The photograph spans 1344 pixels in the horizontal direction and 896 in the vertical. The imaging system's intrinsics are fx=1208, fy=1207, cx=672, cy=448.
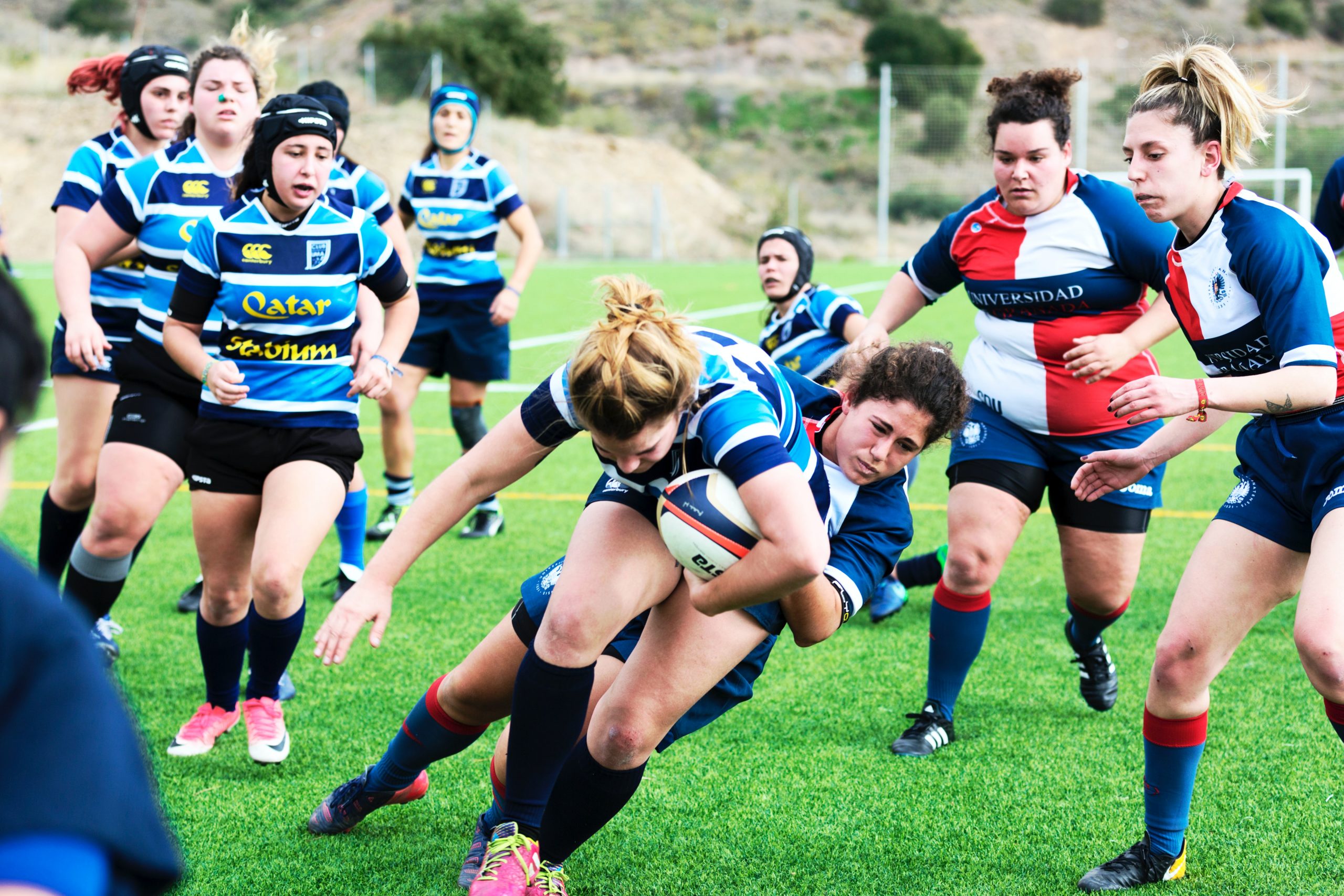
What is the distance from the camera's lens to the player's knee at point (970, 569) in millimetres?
4082

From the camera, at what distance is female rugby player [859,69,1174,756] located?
4.07 m

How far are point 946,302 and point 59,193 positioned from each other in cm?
1661

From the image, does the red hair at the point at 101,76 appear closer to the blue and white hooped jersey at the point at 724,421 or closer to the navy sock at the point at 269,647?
the navy sock at the point at 269,647

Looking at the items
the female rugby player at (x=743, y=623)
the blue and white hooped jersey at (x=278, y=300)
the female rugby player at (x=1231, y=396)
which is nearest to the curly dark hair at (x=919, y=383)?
the female rugby player at (x=743, y=623)

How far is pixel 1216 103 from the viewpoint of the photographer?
3035mm

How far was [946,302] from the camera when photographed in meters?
19.8

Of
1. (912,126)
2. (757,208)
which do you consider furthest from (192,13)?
(912,126)

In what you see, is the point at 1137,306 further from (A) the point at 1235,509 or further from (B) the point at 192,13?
(B) the point at 192,13

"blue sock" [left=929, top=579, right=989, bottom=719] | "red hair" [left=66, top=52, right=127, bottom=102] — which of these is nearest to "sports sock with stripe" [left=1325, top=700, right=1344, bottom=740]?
"blue sock" [left=929, top=579, right=989, bottom=719]

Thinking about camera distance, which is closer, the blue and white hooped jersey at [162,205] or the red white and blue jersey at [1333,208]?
the blue and white hooped jersey at [162,205]

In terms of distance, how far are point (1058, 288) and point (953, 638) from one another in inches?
49.4

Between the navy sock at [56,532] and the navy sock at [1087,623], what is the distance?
3.82m

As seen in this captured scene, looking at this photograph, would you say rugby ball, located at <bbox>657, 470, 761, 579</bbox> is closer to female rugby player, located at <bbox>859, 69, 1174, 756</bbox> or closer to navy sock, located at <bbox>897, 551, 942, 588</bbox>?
female rugby player, located at <bbox>859, 69, 1174, 756</bbox>

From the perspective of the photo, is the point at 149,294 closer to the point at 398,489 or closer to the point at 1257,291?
the point at 398,489
